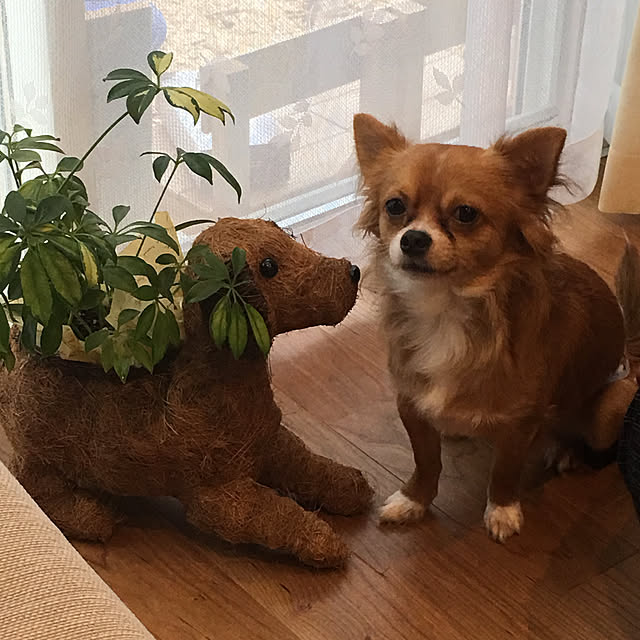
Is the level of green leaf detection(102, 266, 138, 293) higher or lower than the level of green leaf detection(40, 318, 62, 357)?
higher

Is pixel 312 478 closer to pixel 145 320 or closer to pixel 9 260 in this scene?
pixel 145 320

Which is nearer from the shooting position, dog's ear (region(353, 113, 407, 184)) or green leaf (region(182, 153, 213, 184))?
green leaf (region(182, 153, 213, 184))

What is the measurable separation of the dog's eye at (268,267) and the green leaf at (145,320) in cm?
16

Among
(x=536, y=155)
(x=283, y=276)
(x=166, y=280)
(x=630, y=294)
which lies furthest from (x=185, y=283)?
(x=630, y=294)

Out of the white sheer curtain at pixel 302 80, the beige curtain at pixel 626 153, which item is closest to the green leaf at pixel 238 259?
the white sheer curtain at pixel 302 80

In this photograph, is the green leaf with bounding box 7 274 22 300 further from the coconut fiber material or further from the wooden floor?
the wooden floor

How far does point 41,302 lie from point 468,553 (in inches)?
30.6

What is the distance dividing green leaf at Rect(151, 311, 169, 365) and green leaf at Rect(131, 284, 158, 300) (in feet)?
0.10

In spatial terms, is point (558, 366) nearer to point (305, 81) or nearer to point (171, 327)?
point (171, 327)

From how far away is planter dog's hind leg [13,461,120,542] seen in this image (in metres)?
1.56

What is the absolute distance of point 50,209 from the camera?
4.09 feet

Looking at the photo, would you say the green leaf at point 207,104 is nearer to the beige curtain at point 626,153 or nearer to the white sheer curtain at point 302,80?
the white sheer curtain at point 302,80

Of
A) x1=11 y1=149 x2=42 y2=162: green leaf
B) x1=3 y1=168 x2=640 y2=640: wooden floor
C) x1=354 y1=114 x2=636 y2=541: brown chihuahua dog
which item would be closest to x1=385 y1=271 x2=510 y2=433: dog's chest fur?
x1=354 y1=114 x2=636 y2=541: brown chihuahua dog

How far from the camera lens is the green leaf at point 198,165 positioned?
54.7 inches
